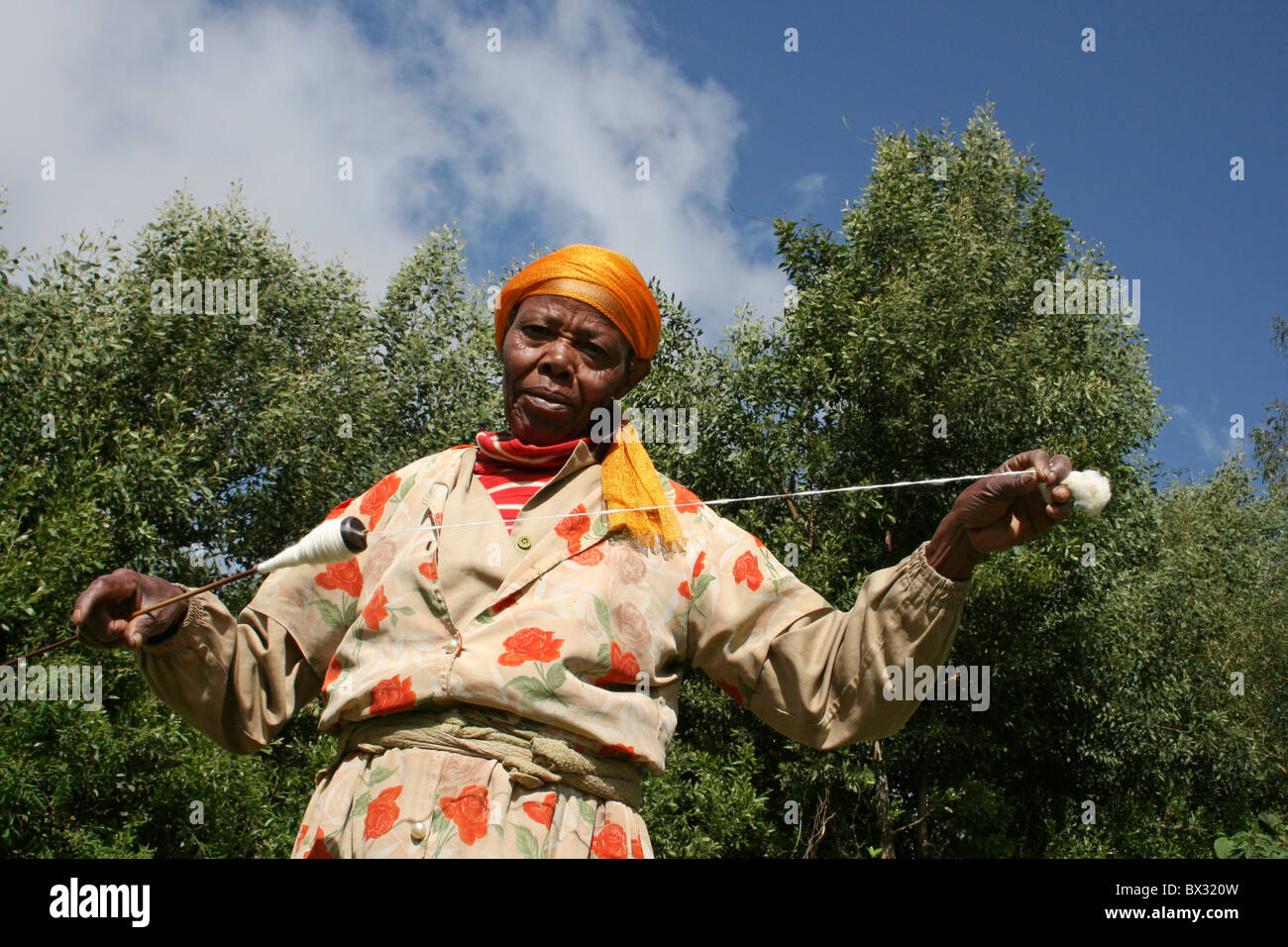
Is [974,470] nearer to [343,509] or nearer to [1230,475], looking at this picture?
[343,509]

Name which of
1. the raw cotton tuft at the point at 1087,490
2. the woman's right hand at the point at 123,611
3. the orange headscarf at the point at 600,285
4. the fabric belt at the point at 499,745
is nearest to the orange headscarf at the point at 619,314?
the orange headscarf at the point at 600,285

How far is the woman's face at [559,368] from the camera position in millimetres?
2979

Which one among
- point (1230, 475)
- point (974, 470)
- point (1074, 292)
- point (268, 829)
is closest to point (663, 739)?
point (268, 829)

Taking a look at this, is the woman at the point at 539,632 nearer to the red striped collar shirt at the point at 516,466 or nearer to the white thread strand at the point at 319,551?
the red striped collar shirt at the point at 516,466

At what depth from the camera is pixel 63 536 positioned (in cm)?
1114

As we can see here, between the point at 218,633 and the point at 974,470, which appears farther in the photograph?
the point at 974,470

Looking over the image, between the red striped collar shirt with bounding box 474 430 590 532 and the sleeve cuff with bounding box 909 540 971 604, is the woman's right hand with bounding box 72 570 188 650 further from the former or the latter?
the sleeve cuff with bounding box 909 540 971 604

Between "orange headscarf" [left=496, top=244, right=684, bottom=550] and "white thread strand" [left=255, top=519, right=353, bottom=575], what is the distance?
2.31 feet

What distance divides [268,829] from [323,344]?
8287 millimetres

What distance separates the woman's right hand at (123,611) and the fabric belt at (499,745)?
538mm

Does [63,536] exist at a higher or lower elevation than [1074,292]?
lower

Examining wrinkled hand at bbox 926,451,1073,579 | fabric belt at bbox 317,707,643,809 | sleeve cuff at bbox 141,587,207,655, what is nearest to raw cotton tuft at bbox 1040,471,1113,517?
wrinkled hand at bbox 926,451,1073,579

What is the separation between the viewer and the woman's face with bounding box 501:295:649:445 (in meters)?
2.98

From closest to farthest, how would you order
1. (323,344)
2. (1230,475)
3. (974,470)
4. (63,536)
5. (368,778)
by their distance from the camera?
1. (368,778)
2. (63,536)
3. (974,470)
4. (323,344)
5. (1230,475)
